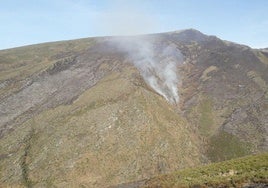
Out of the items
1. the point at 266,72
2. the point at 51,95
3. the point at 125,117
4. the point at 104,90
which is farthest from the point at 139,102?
the point at 266,72

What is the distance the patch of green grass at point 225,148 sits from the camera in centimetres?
6562

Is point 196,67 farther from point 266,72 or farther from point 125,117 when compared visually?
point 125,117

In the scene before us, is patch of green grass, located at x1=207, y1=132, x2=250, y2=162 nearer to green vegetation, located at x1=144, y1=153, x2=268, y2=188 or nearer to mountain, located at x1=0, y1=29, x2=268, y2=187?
mountain, located at x1=0, y1=29, x2=268, y2=187

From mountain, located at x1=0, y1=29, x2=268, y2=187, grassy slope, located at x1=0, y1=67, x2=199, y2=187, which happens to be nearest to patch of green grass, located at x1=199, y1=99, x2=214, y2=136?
mountain, located at x1=0, y1=29, x2=268, y2=187

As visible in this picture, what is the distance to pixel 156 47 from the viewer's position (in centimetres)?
13150

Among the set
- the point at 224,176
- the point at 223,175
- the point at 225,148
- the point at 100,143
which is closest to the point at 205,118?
the point at 225,148

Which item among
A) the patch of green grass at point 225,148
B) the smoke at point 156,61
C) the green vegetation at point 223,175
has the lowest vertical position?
the patch of green grass at point 225,148

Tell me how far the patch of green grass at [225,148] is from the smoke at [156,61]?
21.3 metres

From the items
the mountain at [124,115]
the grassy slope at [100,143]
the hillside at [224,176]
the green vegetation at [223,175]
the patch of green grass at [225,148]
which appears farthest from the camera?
the patch of green grass at [225,148]

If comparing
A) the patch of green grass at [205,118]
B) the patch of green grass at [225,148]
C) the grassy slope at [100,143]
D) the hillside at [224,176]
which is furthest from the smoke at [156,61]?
the hillside at [224,176]

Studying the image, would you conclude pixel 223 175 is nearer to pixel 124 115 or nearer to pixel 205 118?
pixel 124 115

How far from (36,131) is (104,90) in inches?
759

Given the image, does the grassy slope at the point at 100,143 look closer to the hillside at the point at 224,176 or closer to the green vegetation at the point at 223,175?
the hillside at the point at 224,176

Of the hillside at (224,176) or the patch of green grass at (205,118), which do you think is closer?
the hillside at (224,176)
